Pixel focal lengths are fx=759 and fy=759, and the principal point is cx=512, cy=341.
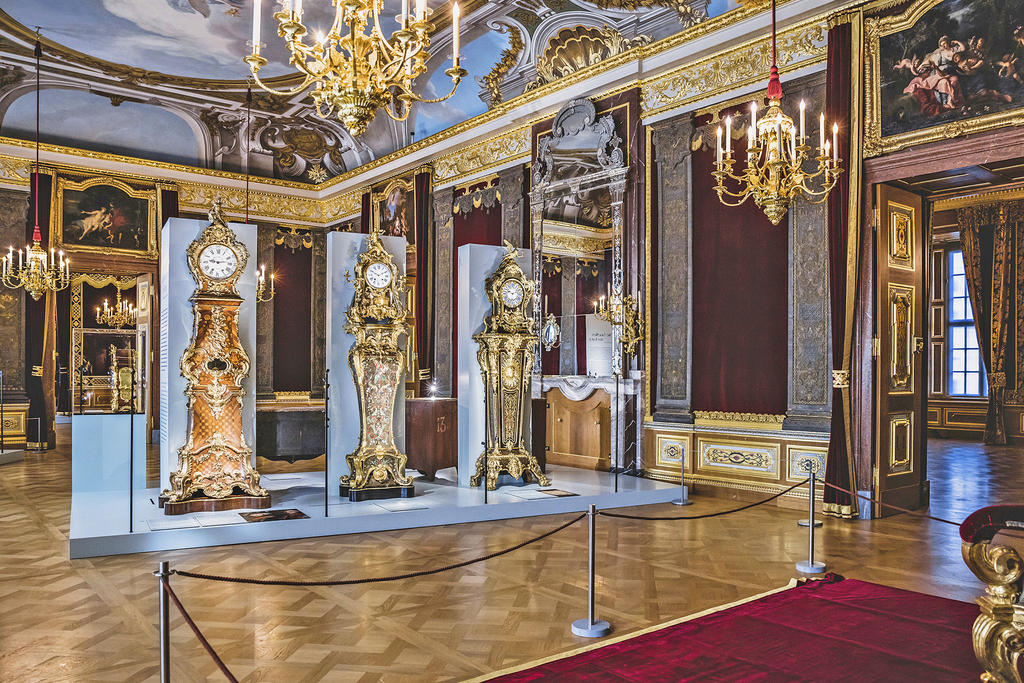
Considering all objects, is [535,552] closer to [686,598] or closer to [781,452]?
[686,598]

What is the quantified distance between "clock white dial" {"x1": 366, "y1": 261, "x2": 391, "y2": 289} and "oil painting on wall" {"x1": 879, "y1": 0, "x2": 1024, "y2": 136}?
5230mm

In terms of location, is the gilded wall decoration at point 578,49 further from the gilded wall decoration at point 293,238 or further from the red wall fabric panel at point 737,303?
the gilded wall decoration at point 293,238

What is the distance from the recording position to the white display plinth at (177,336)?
712 cm

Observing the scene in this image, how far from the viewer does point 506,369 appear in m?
8.70

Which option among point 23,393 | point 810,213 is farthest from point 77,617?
point 23,393

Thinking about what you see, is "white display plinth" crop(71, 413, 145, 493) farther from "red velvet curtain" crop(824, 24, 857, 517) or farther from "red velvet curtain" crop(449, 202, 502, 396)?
"red velvet curtain" crop(824, 24, 857, 517)

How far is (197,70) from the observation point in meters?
14.1

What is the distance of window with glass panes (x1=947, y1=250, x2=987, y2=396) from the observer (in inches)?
654

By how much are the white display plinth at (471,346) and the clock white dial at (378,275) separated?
1.03m

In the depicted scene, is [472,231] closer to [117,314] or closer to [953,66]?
[953,66]

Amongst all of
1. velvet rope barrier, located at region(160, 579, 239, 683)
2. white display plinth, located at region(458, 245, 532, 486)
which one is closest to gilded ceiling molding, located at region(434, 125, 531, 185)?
white display plinth, located at region(458, 245, 532, 486)

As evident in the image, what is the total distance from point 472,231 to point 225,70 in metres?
5.66

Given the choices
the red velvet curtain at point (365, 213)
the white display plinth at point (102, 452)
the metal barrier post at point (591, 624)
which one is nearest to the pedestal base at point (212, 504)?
the white display plinth at point (102, 452)

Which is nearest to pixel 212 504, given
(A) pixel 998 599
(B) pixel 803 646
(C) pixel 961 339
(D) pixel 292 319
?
(B) pixel 803 646
